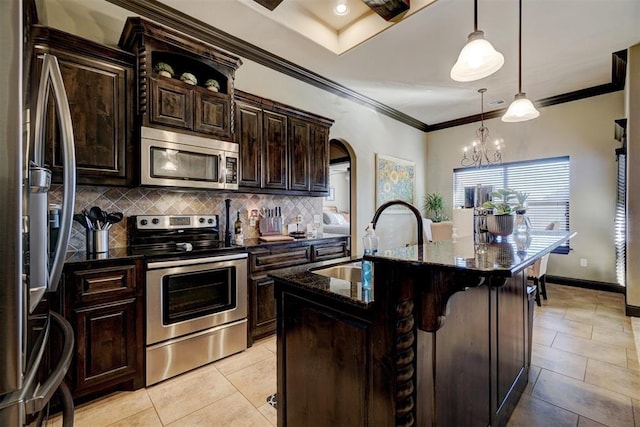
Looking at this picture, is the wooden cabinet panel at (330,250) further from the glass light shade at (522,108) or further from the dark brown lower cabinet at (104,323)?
→ the glass light shade at (522,108)

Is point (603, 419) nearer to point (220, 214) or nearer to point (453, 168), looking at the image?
point (220, 214)

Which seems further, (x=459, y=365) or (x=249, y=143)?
(x=249, y=143)

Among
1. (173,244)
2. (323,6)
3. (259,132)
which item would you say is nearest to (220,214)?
(173,244)

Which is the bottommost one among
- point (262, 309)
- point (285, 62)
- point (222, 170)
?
point (262, 309)

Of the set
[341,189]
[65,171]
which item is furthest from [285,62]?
[341,189]

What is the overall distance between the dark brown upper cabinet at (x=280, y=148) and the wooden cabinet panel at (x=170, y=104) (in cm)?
54

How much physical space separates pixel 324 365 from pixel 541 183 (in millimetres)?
5582

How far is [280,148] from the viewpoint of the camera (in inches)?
129

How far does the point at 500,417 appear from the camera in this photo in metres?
1.64

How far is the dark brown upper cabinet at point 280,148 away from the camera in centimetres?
300

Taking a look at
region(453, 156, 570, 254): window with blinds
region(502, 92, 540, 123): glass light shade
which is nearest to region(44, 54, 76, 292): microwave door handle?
region(502, 92, 540, 123): glass light shade

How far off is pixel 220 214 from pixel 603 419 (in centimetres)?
335

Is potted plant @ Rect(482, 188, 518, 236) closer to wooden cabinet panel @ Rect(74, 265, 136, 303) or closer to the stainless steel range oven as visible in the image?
the stainless steel range oven

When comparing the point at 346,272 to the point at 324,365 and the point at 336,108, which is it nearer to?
the point at 324,365
